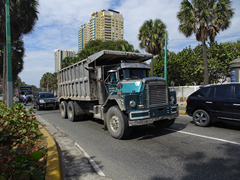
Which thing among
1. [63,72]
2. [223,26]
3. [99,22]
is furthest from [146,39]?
[99,22]

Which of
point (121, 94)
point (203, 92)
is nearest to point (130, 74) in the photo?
point (121, 94)

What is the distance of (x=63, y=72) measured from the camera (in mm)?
11211

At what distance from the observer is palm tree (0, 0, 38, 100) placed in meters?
17.4

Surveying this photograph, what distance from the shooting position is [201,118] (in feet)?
23.6

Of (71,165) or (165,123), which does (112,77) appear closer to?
(165,123)

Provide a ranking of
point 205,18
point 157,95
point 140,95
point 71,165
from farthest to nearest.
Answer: point 205,18 < point 157,95 < point 140,95 < point 71,165

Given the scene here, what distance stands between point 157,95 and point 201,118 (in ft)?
8.20

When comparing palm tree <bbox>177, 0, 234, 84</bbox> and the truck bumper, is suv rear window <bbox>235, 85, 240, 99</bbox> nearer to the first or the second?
the truck bumper

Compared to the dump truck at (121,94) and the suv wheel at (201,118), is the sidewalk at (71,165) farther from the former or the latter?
the suv wheel at (201,118)

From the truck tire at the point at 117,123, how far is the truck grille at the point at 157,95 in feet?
3.26

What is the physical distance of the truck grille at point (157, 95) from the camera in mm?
5828

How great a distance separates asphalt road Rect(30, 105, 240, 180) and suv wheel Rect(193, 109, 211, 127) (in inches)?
14.5

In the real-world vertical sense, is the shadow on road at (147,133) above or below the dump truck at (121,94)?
below

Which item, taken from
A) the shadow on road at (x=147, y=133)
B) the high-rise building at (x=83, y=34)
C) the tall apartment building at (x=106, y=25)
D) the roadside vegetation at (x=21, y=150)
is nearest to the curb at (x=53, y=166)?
the roadside vegetation at (x=21, y=150)
